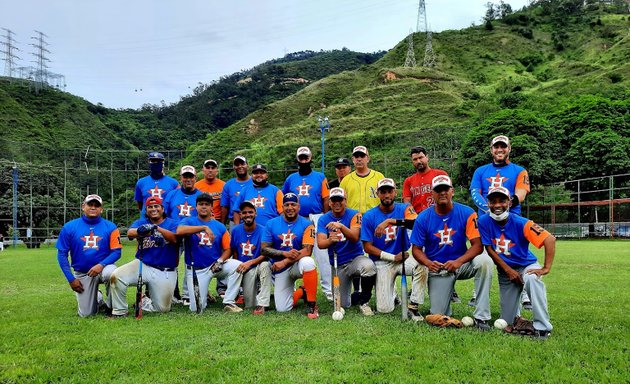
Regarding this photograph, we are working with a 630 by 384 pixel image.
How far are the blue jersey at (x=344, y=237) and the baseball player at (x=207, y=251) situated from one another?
147 centimetres

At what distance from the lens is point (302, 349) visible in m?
4.89

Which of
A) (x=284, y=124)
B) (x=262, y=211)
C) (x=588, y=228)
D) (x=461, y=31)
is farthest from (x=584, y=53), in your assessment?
(x=262, y=211)

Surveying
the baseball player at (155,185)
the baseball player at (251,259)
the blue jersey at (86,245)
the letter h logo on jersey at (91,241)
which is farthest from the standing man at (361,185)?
the letter h logo on jersey at (91,241)

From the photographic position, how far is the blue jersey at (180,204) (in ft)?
27.8

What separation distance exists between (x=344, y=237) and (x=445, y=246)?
173cm

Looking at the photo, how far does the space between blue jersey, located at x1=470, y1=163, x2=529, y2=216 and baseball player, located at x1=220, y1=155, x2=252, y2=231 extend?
155 inches

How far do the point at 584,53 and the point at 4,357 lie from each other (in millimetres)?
100351

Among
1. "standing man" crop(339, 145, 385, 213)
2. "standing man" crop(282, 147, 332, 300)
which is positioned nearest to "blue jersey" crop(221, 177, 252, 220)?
"standing man" crop(282, 147, 332, 300)

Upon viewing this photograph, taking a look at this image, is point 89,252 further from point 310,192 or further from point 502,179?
point 502,179

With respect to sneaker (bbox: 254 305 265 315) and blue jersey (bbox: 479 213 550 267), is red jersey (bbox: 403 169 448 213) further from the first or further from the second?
sneaker (bbox: 254 305 265 315)

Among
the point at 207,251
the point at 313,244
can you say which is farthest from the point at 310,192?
the point at 207,251

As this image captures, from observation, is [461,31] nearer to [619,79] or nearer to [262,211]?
[619,79]

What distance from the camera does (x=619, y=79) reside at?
191 feet

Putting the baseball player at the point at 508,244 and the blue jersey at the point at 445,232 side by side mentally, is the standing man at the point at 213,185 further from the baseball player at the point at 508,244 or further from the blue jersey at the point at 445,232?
the baseball player at the point at 508,244
